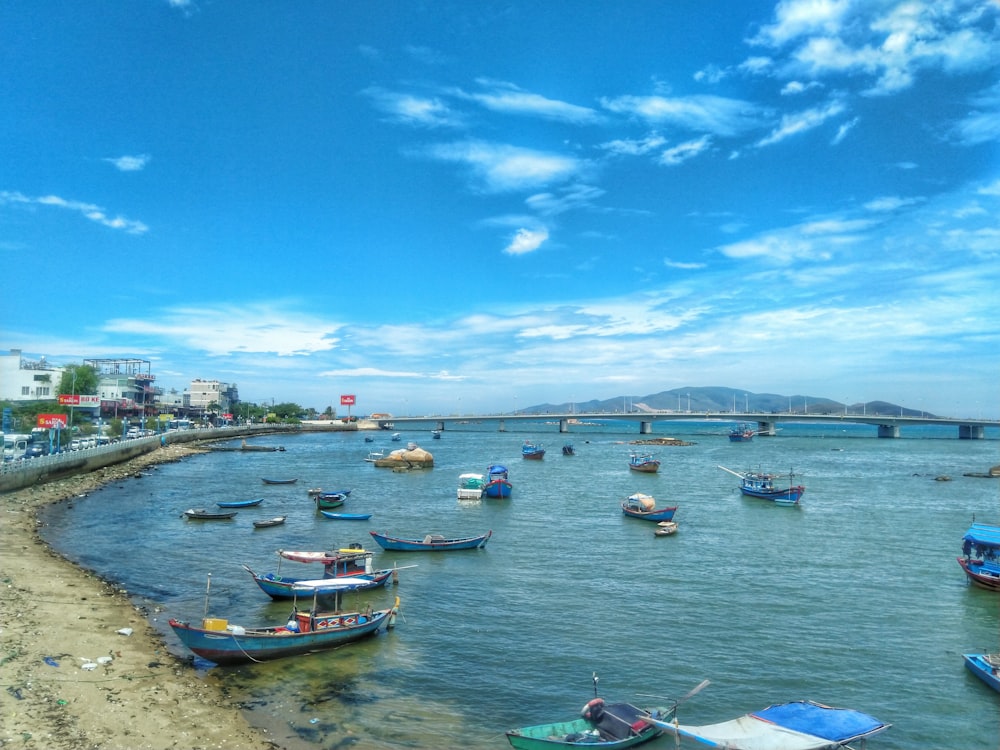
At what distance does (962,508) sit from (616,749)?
4780 centimetres

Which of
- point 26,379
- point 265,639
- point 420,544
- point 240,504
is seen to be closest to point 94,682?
point 265,639

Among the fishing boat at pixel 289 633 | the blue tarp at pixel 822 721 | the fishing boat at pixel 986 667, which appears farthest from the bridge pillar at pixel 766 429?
the blue tarp at pixel 822 721

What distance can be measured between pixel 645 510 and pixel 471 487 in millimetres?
15865

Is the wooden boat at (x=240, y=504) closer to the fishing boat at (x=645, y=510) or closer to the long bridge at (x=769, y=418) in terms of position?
the fishing boat at (x=645, y=510)

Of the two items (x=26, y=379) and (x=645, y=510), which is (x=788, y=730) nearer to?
(x=645, y=510)

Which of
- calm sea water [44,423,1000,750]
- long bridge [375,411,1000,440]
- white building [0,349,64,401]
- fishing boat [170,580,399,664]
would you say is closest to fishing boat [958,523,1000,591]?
calm sea water [44,423,1000,750]

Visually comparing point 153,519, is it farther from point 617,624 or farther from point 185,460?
point 185,460

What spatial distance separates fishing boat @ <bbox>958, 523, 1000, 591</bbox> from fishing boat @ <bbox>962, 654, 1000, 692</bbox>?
30.8ft

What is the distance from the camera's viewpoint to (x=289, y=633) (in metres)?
18.8

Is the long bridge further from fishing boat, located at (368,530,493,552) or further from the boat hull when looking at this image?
the boat hull

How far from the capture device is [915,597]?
1023 inches

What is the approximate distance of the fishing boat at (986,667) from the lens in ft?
56.7

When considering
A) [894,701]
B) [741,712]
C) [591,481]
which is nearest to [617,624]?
[741,712]

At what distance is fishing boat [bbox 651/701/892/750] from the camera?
12.3 m
